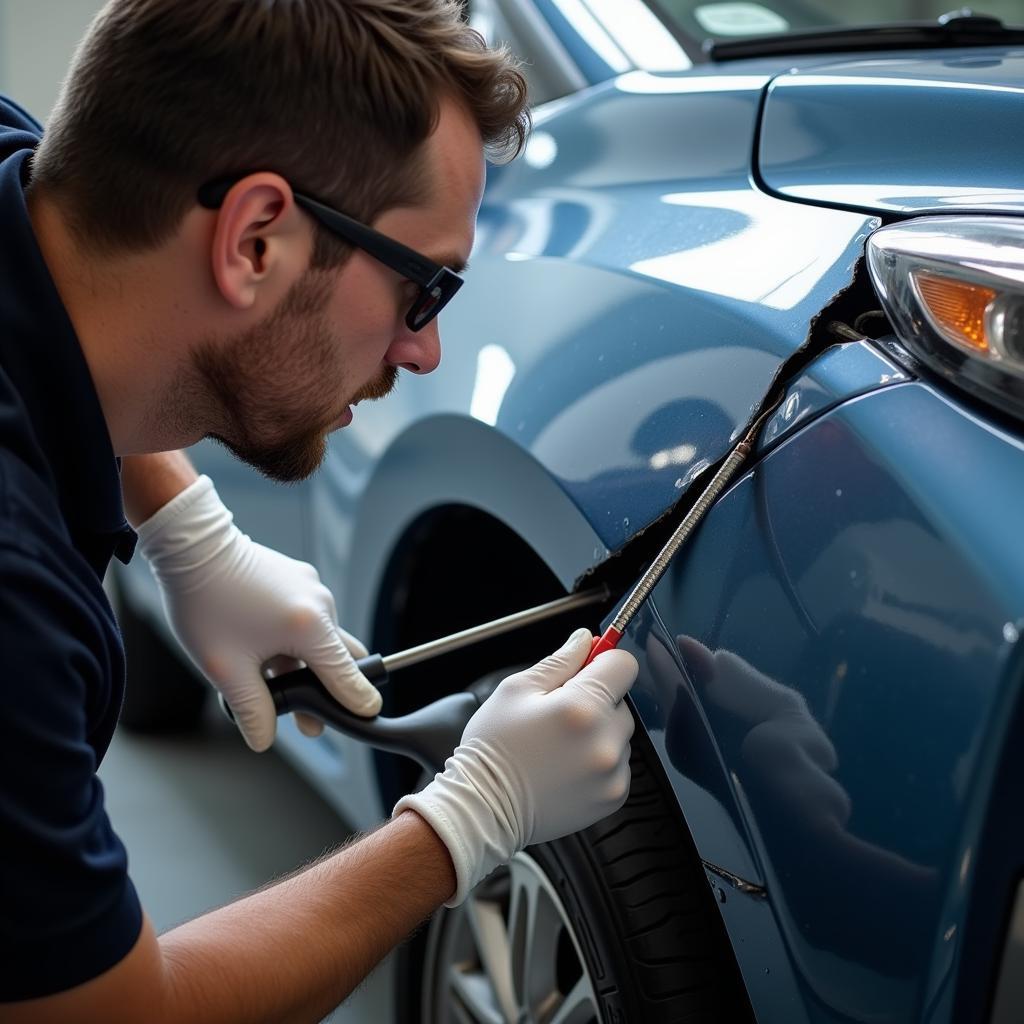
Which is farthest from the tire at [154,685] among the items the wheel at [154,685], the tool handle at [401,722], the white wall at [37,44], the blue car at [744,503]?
the white wall at [37,44]

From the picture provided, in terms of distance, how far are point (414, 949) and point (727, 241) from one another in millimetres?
854

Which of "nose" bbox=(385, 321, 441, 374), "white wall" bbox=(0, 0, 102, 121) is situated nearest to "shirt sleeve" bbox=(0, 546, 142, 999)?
"nose" bbox=(385, 321, 441, 374)

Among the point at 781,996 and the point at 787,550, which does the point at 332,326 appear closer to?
the point at 787,550

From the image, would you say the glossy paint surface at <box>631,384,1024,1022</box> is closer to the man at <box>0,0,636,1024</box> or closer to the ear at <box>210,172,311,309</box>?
the man at <box>0,0,636,1024</box>

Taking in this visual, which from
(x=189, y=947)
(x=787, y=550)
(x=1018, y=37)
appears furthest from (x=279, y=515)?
(x=1018, y=37)

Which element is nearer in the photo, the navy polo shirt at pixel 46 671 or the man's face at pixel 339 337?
the navy polo shirt at pixel 46 671

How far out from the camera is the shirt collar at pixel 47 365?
979mm

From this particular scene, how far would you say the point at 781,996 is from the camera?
94 centimetres

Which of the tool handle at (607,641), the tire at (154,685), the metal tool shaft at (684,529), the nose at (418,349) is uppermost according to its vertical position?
the nose at (418,349)

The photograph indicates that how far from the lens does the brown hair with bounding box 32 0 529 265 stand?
38.8 inches

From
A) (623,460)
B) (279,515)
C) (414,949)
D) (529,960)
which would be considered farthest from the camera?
(279,515)

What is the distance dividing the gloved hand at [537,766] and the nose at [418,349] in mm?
269

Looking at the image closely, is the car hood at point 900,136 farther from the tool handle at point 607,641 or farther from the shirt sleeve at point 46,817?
the shirt sleeve at point 46,817

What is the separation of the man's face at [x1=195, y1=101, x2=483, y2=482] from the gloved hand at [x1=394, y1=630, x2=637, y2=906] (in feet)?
0.93
